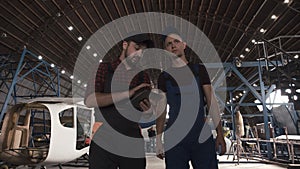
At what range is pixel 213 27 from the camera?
41.2 ft

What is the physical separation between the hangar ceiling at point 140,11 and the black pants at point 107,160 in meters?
9.21

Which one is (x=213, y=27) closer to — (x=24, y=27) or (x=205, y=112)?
(x=24, y=27)

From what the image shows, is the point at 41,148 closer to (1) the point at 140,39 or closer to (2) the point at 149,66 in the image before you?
(2) the point at 149,66

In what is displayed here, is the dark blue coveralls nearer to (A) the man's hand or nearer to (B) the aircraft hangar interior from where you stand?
(B) the aircraft hangar interior

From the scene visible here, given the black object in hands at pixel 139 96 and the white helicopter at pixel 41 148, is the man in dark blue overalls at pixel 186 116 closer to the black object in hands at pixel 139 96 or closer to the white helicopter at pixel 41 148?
the black object in hands at pixel 139 96

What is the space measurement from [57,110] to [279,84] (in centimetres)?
588

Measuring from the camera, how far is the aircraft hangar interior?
2.12 metres

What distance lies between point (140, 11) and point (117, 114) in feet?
34.0

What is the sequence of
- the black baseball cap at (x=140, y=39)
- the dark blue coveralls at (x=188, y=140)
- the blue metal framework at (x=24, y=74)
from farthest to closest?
the blue metal framework at (x=24, y=74) → the dark blue coveralls at (x=188, y=140) → the black baseball cap at (x=140, y=39)

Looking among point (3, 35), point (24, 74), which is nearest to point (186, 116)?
point (24, 74)

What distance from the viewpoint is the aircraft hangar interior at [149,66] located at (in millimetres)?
2117

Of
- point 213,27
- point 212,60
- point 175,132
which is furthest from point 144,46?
point 212,60

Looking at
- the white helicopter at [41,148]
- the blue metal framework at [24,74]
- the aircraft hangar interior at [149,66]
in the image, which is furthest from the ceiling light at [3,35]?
the white helicopter at [41,148]

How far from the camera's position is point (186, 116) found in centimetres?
201
